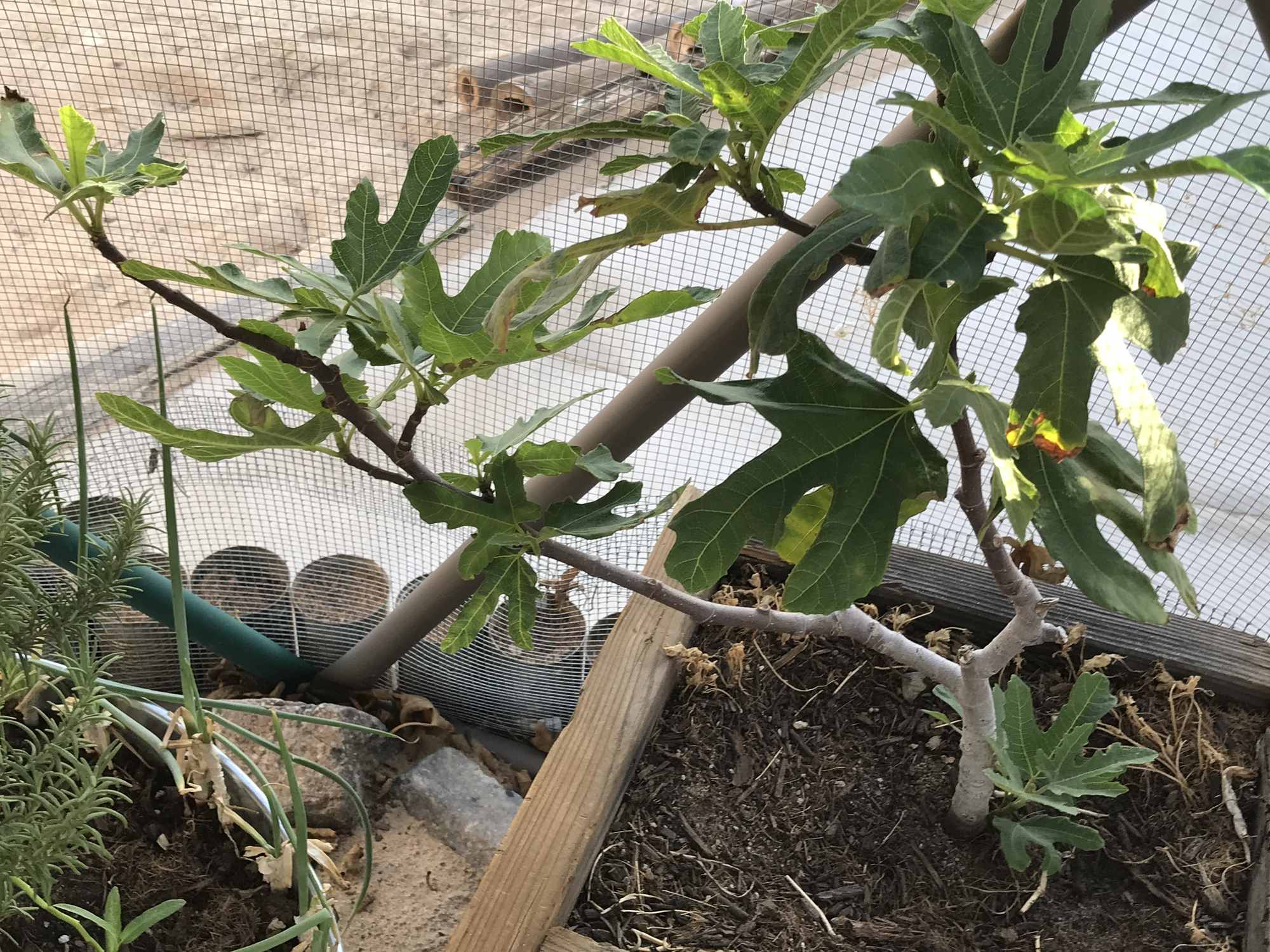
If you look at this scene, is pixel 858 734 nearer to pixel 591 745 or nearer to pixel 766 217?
pixel 591 745

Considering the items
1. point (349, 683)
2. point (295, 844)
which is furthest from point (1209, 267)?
point (349, 683)

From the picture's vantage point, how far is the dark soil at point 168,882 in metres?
0.63

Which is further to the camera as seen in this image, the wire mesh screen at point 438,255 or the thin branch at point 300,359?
the wire mesh screen at point 438,255

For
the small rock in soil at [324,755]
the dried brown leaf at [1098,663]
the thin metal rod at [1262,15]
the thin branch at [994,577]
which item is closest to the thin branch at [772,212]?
the thin branch at [994,577]

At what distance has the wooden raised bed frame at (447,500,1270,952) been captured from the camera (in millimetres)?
707

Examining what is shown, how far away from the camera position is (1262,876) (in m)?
0.75

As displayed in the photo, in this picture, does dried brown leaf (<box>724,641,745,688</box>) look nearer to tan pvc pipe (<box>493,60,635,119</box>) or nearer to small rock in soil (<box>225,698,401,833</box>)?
small rock in soil (<box>225,698,401,833</box>)

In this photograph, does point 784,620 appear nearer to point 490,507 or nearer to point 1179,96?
point 490,507

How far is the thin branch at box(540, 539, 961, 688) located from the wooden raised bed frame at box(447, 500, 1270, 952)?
0.08 meters

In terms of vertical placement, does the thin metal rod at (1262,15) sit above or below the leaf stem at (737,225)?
above

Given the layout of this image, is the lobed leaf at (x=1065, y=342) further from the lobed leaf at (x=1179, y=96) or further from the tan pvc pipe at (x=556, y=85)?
the tan pvc pipe at (x=556, y=85)

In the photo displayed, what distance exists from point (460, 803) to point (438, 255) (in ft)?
2.58

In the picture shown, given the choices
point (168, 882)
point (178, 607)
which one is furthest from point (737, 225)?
point (168, 882)

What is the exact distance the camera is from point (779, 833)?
0.82m
